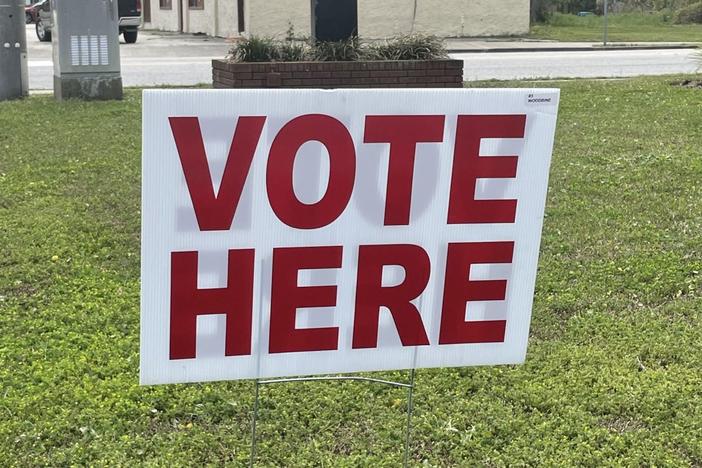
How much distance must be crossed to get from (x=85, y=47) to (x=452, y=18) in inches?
817

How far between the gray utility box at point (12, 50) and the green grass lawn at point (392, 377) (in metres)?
5.50

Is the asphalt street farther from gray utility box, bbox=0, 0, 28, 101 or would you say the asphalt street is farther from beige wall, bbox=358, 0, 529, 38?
beige wall, bbox=358, 0, 529, 38

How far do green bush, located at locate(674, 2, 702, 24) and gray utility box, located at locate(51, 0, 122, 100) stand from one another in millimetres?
35953

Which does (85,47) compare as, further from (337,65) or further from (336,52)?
(337,65)

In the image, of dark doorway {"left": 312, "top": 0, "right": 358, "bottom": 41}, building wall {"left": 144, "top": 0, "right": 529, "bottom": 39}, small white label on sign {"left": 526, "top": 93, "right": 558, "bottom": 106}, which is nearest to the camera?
small white label on sign {"left": 526, "top": 93, "right": 558, "bottom": 106}

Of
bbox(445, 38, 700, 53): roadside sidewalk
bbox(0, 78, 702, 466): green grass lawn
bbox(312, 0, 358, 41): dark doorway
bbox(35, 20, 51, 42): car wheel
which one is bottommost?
bbox(35, 20, 51, 42): car wheel

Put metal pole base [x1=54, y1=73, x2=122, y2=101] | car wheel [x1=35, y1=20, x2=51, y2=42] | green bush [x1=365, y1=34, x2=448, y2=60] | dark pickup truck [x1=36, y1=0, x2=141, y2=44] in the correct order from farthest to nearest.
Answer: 1. car wheel [x1=35, y1=20, x2=51, y2=42]
2. dark pickup truck [x1=36, y1=0, x2=141, y2=44]
3. metal pole base [x1=54, y1=73, x2=122, y2=101]
4. green bush [x1=365, y1=34, x2=448, y2=60]

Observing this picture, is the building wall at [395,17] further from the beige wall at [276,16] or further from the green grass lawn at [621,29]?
the green grass lawn at [621,29]

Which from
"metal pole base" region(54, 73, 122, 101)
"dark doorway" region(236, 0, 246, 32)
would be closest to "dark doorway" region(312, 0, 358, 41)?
"metal pole base" region(54, 73, 122, 101)

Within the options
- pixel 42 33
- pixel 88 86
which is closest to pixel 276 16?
pixel 42 33

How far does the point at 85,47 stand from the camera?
11398 millimetres

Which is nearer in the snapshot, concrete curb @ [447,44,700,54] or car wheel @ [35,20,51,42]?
concrete curb @ [447,44,700,54]

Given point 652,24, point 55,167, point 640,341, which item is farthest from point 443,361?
point 652,24

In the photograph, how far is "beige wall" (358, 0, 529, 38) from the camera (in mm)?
29391
